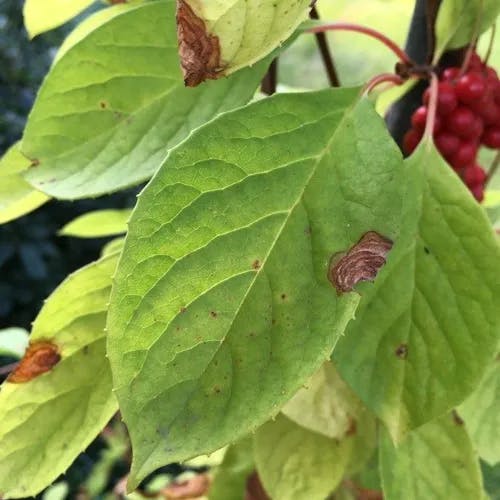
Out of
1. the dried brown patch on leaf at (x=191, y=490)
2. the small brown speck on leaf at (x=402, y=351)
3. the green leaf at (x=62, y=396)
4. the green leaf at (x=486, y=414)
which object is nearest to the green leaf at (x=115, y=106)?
the green leaf at (x=62, y=396)

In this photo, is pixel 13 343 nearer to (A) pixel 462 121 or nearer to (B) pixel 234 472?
(B) pixel 234 472

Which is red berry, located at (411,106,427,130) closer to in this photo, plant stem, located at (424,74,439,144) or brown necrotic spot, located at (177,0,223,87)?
plant stem, located at (424,74,439,144)

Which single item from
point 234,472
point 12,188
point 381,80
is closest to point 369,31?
point 381,80

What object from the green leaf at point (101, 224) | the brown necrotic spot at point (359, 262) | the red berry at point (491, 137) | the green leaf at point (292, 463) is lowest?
the green leaf at point (292, 463)

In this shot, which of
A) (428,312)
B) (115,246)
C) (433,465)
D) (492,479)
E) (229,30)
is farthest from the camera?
(492,479)

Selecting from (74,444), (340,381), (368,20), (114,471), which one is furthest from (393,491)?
(114,471)

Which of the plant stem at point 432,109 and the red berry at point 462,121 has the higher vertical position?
the plant stem at point 432,109

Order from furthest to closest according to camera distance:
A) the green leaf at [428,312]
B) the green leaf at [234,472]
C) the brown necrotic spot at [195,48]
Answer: the green leaf at [234,472], the green leaf at [428,312], the brown necrotic spot at [195,48]

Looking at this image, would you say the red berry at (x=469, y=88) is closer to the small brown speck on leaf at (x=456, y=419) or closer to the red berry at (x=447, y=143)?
the red berry at (x=447, y=143)
